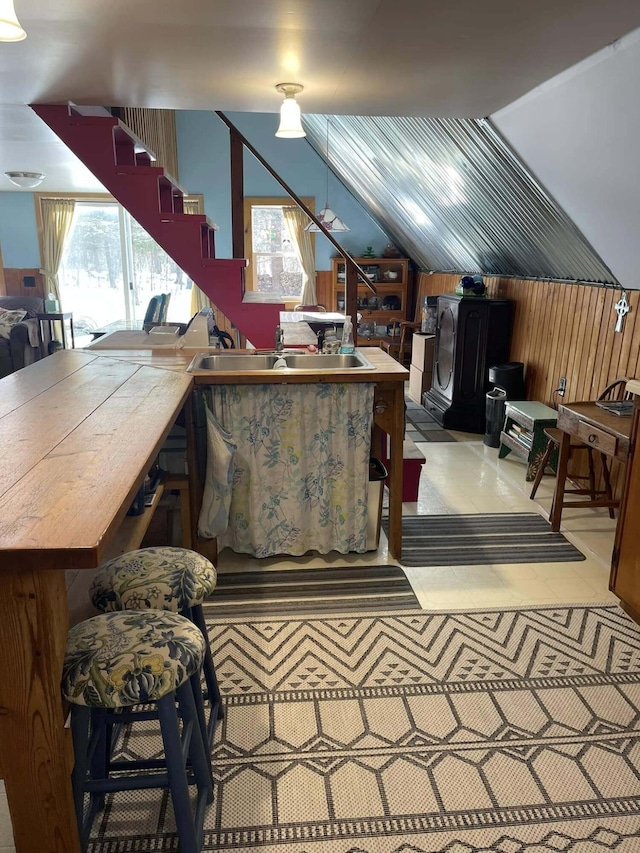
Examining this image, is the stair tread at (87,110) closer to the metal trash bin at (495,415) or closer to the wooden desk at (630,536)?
the metal trash bin at (495,415)

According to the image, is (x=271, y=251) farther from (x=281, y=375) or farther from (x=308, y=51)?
(x=281, y=375)

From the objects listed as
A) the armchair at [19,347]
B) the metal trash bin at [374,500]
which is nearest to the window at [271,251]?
the armchair at [19,347]

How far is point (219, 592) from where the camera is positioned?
277 cm

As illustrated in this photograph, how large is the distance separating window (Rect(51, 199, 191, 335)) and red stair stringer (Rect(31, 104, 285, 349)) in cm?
450

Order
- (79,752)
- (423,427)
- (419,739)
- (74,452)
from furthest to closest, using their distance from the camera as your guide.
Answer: (423,427) < (419,739) < (74,452) < (79,752)

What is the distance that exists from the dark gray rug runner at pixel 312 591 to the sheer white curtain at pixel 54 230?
7.05 metres

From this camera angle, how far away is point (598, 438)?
2945mm

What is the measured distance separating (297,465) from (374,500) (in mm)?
430

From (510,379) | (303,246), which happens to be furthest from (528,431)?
(303,246)

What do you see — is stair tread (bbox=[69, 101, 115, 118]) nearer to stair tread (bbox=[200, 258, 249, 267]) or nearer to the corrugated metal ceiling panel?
stair tread (bbox=[200, 258, 249, 267])

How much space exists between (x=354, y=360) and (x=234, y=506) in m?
0.96

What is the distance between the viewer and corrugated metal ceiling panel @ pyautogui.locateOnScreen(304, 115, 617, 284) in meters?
4.00

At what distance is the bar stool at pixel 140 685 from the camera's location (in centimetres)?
124

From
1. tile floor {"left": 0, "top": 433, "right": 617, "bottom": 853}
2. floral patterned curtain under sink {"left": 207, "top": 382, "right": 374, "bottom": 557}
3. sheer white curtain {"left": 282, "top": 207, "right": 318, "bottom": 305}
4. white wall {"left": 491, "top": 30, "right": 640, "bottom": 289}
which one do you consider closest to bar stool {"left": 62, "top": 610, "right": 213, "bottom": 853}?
tile floor {"left": 0, "top": 433, "right": 617, "bottom": 853}
